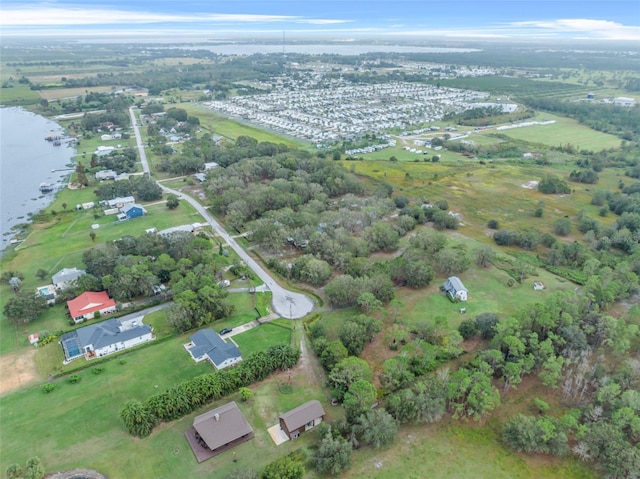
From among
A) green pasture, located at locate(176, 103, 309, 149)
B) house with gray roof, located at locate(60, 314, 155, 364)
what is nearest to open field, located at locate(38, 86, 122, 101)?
green pasture, located at locate(176, 103, 309, 149)

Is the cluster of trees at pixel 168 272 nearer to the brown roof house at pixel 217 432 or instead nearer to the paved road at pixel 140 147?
the brown roof house at pixel 217 432

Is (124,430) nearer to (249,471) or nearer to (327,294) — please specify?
(249,471)

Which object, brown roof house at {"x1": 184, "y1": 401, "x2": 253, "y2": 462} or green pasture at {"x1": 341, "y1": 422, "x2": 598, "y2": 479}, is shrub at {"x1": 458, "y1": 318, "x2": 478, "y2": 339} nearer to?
green pasture at {"x1": 341, "y1": 422, "x2": 598, "y2": 479}

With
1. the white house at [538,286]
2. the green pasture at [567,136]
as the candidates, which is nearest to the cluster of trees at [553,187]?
the white house at [538,286]

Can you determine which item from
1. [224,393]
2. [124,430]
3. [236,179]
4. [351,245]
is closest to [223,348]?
[224,393]

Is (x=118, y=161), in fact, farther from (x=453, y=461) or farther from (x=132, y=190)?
(x=453, y=461)

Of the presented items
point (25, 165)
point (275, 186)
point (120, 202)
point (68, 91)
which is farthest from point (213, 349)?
point (68, 91)
